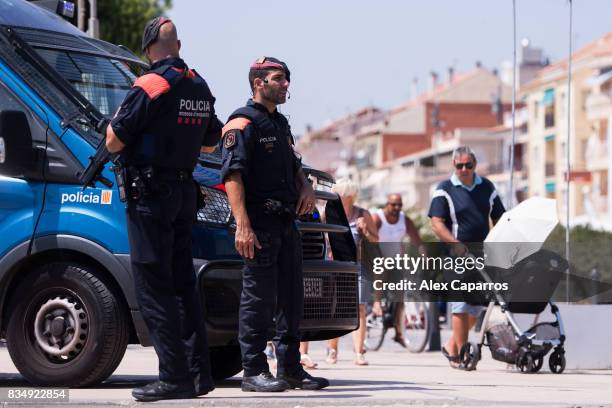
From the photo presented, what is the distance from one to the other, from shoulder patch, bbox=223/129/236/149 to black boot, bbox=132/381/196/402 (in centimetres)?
147

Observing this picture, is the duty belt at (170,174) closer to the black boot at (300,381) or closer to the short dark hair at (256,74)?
the short dark hair at (256,74)

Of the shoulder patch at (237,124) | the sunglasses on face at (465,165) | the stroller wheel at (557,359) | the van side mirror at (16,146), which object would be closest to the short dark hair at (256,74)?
the shoulder patch at (237,124)

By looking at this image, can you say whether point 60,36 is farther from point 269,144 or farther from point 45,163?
point 269,144

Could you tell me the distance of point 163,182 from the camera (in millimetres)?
8680

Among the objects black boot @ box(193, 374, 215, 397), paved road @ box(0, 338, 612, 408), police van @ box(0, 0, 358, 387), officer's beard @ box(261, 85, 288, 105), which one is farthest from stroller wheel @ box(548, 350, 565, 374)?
black boot @ box(193, 374, 215, 397)

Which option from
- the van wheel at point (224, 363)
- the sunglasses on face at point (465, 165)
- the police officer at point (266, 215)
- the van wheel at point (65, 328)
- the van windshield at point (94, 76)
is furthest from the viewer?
the sunglasses on face at point (465, 165)

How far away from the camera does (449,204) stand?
14.4 meters

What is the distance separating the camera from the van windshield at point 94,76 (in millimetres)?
10398

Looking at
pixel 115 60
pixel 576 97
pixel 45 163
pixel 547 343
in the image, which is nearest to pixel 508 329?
pixel 547 343

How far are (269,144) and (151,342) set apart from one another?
136cm

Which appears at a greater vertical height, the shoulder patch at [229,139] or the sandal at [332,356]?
the shoulder patch at [229,139]

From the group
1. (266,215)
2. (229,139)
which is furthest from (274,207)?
(229,139)

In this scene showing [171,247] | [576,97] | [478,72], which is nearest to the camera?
[171,247]

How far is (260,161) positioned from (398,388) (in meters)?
1.78
